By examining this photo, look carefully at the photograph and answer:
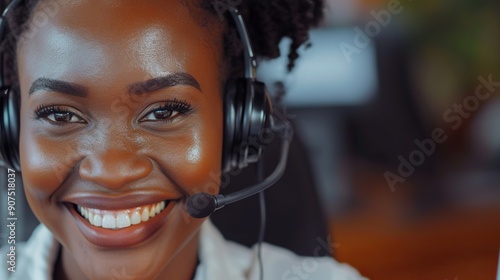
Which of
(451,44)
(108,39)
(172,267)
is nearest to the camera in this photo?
(108,39)

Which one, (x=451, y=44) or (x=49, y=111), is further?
(x=451, y=44)

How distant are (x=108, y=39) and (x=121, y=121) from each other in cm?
9

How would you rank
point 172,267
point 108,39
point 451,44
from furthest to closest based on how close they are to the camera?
point 451,44 → point 172,267 → point 108,39

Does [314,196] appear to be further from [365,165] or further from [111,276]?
[111,276]

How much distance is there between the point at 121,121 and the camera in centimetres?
69

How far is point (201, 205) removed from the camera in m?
0.70

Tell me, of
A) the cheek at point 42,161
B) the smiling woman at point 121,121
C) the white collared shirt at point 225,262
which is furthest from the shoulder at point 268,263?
the cheek at point 42,161

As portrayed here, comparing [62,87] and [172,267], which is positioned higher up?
[62,87]

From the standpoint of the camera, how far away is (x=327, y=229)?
3.12 feet

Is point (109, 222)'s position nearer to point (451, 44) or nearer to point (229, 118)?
point (229, 118)

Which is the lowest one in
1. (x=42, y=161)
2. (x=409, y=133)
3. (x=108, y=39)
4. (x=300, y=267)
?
(x=300, y=267)

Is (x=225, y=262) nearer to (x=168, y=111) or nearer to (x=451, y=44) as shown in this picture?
(x=168, y=111)

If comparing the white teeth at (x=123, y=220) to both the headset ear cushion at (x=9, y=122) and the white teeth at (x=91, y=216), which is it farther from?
the headset ear cushion at (x=9, y=122)

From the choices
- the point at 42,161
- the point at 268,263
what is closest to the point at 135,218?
the point at 42,161
